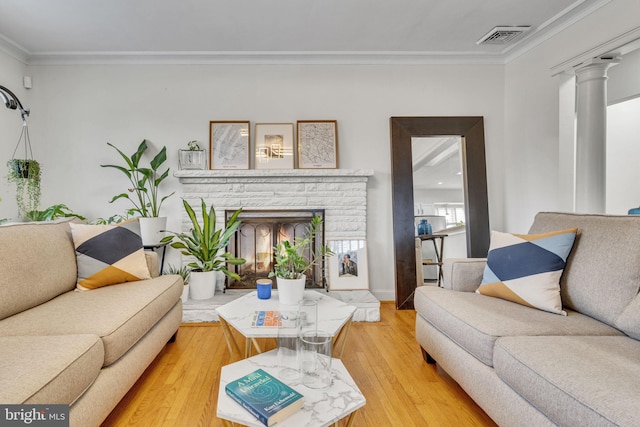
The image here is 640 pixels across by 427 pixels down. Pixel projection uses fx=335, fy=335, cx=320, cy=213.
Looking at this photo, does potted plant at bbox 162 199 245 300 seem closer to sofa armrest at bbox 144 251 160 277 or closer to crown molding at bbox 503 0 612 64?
sofa armrest at bbox 144 251 160 277

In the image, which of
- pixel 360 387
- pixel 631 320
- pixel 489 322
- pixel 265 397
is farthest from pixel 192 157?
pixel 631 320

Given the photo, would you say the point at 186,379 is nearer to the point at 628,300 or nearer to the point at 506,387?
the point at 506,387

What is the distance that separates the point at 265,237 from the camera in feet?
11.3

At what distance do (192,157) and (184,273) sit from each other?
114 centimetres

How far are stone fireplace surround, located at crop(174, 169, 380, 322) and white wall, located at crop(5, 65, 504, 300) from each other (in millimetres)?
180

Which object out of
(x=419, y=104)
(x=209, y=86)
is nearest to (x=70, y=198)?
(x=209, y=86)

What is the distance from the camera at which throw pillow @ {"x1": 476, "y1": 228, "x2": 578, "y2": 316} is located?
1.70 meters

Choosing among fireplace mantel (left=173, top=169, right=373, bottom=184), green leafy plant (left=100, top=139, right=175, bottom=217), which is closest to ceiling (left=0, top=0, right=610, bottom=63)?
green leafy plant (left=100, top=139, right=175, bottom=217)

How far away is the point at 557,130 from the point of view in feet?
9.38

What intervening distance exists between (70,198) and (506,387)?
392 cm

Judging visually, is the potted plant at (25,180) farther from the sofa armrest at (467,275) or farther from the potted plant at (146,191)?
the sofa armrest at (467,275)

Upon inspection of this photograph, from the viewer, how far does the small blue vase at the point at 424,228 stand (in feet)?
11.1

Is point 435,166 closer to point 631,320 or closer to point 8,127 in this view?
point 631,320

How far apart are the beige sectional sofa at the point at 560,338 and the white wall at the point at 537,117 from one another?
1129 millimetres
